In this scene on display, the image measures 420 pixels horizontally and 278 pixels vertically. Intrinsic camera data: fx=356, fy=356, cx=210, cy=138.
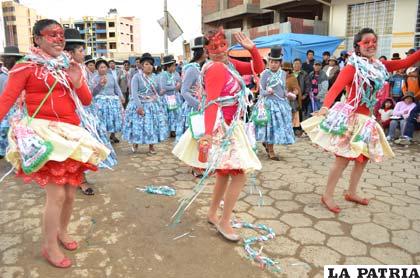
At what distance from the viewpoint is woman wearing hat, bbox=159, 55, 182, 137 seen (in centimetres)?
769

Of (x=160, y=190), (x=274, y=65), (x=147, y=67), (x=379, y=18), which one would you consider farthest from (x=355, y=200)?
(x=379, y=18)

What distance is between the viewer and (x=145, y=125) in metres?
6.64

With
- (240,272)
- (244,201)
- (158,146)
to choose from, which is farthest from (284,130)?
(240,272)

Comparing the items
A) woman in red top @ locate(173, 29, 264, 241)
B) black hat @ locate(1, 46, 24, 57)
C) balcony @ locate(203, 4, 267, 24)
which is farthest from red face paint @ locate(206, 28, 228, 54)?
balcony @ locate(203, 4, 267, 24)

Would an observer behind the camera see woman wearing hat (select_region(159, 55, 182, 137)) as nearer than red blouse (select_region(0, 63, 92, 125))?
No

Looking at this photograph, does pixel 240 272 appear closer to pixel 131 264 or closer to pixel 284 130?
pixel 131 264

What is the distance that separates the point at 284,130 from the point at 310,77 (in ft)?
12.2

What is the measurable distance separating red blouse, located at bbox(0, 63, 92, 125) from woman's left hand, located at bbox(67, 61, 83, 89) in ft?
0.17

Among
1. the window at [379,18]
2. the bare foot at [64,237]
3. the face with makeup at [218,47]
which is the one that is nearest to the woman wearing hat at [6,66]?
the bare foot at [64,237]

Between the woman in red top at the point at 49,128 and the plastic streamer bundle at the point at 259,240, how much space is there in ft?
4.92

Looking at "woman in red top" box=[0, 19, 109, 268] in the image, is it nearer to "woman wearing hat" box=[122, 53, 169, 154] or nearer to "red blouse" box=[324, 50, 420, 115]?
"red blouse" box=[324, 50, 420, 115]

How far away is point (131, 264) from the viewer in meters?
2.89

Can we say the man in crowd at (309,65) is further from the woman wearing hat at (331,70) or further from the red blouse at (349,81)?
the red blouse at (349,81)

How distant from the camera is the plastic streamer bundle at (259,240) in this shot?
2.87m
